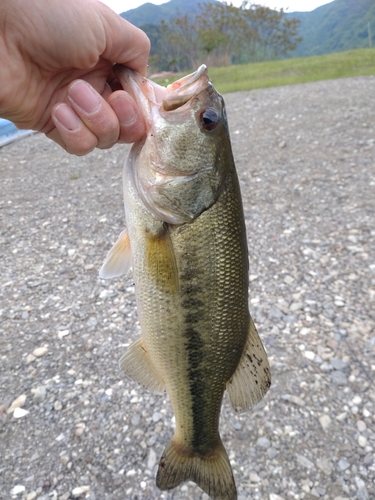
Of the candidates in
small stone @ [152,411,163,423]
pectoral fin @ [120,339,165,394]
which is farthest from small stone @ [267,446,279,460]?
pectoral fin @ [120,339,165,394]

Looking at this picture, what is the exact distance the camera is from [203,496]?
2719 mm

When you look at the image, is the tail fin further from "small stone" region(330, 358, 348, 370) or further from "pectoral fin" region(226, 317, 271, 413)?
"small stone" region(330, 358, 348, 370)

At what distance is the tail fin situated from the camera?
1972 mm

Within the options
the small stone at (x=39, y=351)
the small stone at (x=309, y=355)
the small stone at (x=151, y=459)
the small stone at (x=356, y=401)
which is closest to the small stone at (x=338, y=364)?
the small stone at (x=309, y=355)

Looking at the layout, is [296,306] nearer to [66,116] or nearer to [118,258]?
[118,258]

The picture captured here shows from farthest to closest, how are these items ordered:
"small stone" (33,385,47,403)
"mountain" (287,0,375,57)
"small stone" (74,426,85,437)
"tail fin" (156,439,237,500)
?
"mountain" (287,0,375,57), "small stone" (33,385,47,403), "small stone" (74,426,85,437), "tail fin" (156,439,237,500)

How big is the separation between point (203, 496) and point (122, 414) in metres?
0.93

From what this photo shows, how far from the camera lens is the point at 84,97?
1786 mm

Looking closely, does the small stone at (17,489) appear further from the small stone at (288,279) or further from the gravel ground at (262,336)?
the small stone at (288,279)

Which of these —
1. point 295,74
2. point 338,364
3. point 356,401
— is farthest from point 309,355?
point 295,74

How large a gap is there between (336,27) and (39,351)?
312 ft

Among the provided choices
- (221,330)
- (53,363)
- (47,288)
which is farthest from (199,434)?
(47,288)

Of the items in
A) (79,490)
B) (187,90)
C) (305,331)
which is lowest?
(305,331)

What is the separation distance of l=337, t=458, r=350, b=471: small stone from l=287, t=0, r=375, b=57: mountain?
70127 millimetres
